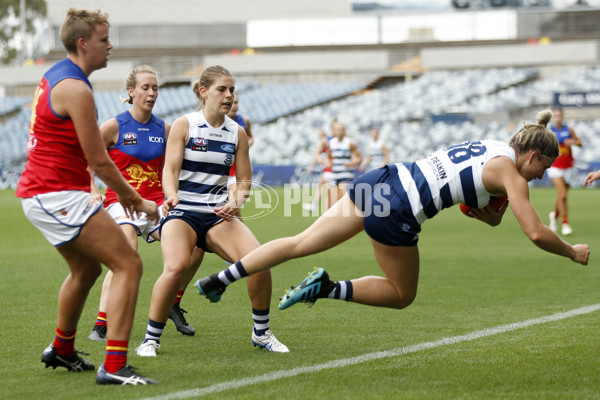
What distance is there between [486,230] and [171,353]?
11.9 meters

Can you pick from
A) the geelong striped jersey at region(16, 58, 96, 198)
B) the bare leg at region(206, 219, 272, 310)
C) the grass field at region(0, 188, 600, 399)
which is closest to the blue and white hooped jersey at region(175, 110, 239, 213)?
the bare leg at region(206, 219, 272, 310)

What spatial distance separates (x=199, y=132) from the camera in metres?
6.39

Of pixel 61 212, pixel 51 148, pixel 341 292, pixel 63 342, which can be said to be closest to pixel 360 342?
pixel 341 292

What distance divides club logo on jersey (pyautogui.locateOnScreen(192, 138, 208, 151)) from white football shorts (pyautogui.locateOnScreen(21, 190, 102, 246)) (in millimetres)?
1493

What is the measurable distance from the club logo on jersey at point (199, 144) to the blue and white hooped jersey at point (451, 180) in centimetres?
162

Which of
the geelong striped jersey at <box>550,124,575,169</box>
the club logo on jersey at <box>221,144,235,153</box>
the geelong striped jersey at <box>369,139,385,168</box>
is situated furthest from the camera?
the geelong striped jersey at <box>369,139,385,168</box>

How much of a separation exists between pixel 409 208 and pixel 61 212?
213cm

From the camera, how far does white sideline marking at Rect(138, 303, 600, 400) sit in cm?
501

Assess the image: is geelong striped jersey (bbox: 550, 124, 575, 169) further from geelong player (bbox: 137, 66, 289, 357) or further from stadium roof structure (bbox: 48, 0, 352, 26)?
stadium roof structure (bbox: 48, 0, 352, 26)

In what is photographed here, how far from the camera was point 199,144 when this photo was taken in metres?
6.37

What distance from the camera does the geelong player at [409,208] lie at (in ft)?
17.5

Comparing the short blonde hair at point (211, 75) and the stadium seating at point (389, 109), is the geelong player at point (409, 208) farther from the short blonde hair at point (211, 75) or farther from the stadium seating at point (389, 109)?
the stadium seating at point (389, 109)

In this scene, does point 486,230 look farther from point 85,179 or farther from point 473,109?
point 473,109

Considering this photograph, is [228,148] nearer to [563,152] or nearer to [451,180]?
[451,180]
